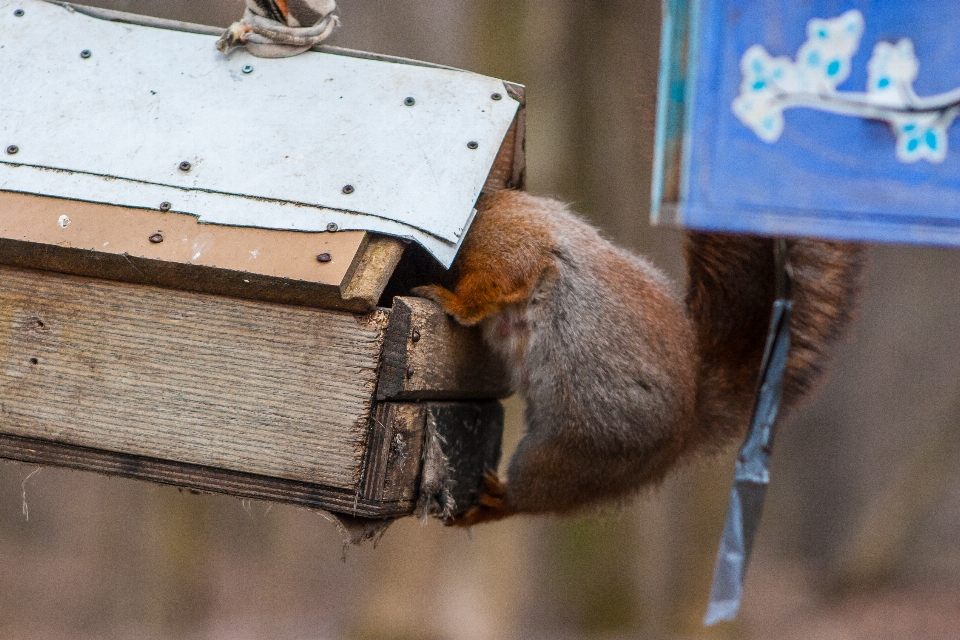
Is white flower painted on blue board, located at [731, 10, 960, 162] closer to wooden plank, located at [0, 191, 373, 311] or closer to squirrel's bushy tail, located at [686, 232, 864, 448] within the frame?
squirrel's bushy tail, located at [686, 232, 864, 448]

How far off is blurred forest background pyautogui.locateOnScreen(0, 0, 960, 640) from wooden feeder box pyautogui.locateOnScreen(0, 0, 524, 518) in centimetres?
196

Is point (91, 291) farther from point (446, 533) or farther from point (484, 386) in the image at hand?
point (446, 533)

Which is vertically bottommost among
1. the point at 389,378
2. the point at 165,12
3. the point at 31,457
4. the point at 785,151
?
the point at 31,457

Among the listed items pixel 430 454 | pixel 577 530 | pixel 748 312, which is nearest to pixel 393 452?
pixel 430 454

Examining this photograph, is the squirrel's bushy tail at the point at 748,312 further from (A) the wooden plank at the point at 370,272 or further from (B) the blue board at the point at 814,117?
(A) the wooden plank at the point at 370,272

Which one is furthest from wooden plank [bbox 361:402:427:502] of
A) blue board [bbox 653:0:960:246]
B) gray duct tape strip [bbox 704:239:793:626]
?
blue board [bbox 653:0:960:246]

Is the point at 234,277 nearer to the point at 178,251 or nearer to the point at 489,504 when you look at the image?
the point at 178,251

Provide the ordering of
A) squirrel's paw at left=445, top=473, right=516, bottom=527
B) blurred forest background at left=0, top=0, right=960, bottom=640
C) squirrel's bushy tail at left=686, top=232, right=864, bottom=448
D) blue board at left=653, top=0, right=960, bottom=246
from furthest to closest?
blurred forest background at left=0, top=0, right=960, bottom=640, squirrel's paw at left=445, top=473, right=516, bottom=527, squirrel's bushy tail at left=686, top=232, right=864, bottom=448, blue board at left=653, top=0, right=960, bottom=246

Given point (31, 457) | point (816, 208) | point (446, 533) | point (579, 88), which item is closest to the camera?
point (816, 208)

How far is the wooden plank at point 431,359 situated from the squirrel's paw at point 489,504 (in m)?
0.21

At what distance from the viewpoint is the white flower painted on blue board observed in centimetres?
128

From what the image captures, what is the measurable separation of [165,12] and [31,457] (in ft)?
9.00

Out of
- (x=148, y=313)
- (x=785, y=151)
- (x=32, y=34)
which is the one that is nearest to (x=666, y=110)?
(x=785, y=151)

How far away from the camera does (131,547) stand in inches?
204
